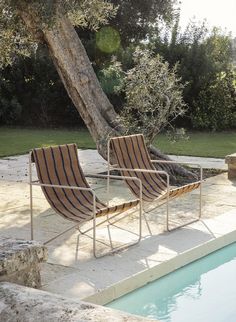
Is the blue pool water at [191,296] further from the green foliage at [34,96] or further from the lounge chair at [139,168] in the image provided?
the green foliage at [34,96]

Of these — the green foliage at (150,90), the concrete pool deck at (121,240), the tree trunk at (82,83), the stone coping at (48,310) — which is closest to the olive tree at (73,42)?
the tree trunk at (82,83)

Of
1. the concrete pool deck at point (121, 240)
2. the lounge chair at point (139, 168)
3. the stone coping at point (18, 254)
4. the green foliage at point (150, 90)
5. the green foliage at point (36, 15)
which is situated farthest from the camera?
the green foliage at point (150, 90)

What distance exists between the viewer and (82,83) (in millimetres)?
9250

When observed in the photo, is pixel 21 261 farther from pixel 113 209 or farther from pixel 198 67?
pixel 198 67

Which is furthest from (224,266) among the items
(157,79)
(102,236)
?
(157,79)

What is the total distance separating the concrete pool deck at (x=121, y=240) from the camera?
456 centimetres

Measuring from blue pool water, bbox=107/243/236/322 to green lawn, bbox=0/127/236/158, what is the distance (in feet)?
24.4

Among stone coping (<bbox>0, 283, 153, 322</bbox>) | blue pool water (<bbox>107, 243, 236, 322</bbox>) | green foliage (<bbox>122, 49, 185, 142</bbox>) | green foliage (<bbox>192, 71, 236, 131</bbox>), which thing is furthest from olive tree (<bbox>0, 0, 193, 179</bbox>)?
green foliage (<bbox>192, 71, 236, 131</bbox>)

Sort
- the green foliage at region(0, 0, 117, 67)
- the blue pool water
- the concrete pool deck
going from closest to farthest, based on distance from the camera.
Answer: the blue pool water < the concrete pool deck < the green foliage at region(0, 0, 117, 67)

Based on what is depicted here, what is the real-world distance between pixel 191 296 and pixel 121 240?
128 cm

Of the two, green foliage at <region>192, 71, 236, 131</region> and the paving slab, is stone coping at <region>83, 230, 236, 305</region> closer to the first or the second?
the paving slab

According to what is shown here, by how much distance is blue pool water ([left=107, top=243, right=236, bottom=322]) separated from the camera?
434 cm

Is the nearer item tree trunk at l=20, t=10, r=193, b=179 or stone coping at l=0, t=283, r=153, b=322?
stone coping at l=0, t=283, r=153, b=322

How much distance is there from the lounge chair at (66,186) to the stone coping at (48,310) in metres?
1.96
